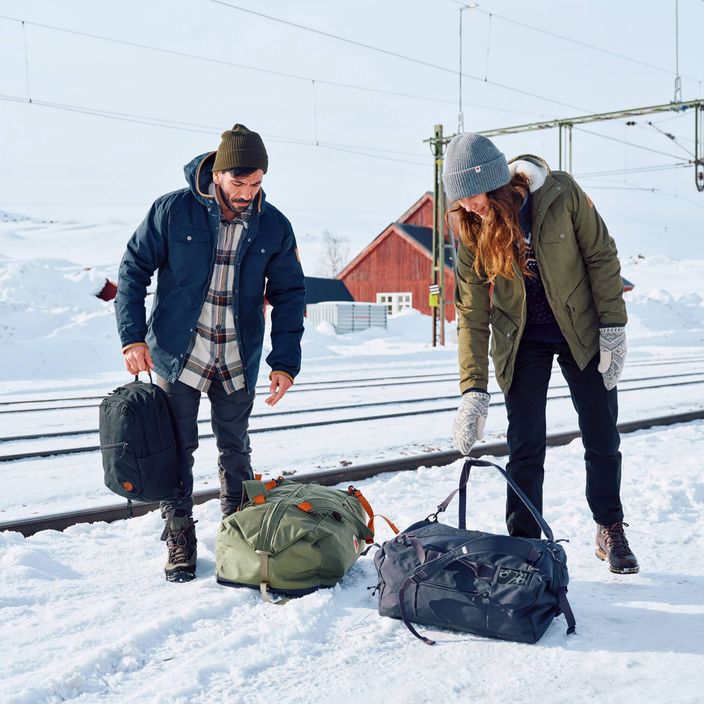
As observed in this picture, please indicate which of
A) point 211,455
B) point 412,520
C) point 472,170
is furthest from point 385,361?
point 472,170

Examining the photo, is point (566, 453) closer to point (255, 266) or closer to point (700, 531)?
point (700, 531)

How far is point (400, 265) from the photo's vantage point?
40094 millimetres

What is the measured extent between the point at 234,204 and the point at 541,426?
178 centimetres

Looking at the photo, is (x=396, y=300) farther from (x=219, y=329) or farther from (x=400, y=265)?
(x=219, y=329)

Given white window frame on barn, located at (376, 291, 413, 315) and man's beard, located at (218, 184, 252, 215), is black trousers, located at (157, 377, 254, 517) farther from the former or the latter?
white window frame on barn, located at (376, 291, 413, 315)

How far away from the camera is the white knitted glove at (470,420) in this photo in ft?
12.4

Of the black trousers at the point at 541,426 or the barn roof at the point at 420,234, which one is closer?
the black trousers at the point at 541,426

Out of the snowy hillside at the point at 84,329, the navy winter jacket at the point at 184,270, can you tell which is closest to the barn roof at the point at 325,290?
the snowy hillside at the point at 84,329

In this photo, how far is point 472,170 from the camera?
345cm

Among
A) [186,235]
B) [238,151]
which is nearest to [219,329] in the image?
[186,235]

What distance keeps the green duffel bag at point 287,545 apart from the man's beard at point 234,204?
1.33 metres

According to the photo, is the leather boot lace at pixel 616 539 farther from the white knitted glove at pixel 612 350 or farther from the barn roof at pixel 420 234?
the barn roof at pixel 420 234

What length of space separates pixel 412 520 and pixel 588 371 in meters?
1.40

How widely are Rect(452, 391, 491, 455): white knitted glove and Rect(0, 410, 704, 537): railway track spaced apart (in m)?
1.64
